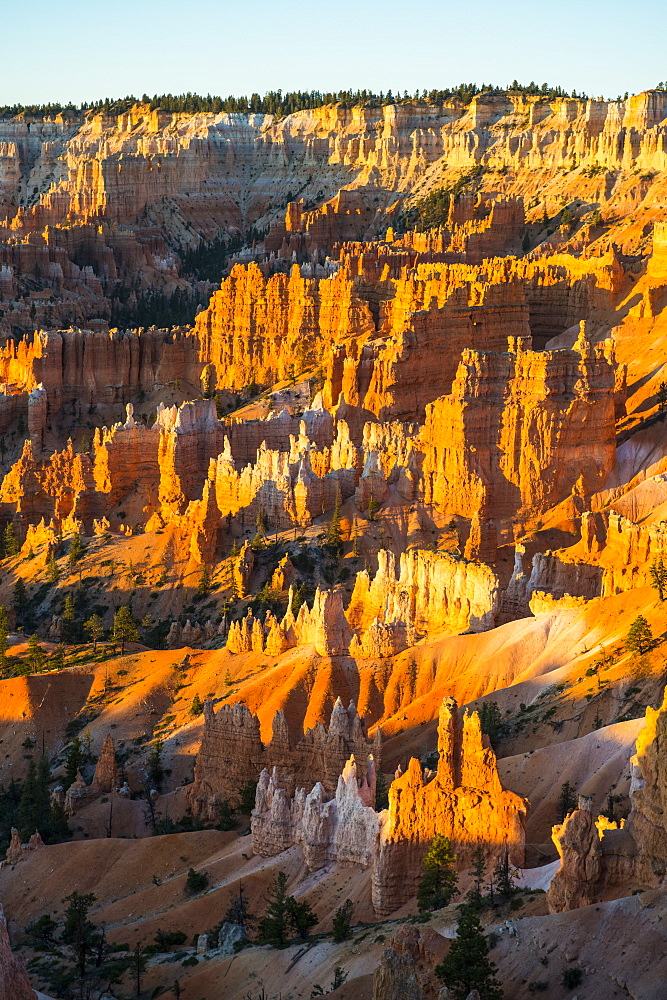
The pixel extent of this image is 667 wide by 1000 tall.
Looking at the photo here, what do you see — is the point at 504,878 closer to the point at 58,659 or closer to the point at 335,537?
the point at 58,659

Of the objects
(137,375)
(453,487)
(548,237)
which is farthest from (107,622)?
(548,237)

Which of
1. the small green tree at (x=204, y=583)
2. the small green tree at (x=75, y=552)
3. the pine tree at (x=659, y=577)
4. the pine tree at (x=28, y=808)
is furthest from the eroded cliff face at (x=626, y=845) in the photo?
the small green tree at (x=75, y=552)

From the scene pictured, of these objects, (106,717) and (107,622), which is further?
(107,622)

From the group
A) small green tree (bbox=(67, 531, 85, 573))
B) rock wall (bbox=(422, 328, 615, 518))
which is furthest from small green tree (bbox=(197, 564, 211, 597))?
rock wall (bbox=(422, 328, 615, 518))

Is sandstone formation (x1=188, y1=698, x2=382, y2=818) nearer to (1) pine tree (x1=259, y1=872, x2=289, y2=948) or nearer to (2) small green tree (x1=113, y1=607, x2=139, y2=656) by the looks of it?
(1) pine tree (x1=259, y1=872, x2=289, y2=948)

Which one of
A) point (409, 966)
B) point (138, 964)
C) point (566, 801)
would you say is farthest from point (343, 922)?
point (409, 966)

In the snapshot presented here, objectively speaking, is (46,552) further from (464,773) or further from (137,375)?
(464,773)
